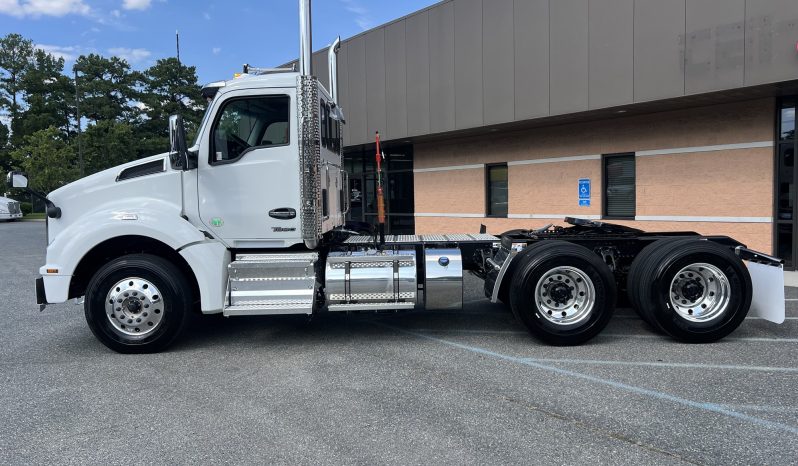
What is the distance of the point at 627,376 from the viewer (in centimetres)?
508

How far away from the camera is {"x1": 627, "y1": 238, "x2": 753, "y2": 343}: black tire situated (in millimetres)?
6039

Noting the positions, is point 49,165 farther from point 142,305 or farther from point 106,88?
point 142,305

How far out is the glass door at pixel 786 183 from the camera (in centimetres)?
1011

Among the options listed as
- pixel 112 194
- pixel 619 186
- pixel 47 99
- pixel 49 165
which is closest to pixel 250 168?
pixel 112 194

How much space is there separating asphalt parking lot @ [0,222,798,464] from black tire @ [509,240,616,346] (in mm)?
218

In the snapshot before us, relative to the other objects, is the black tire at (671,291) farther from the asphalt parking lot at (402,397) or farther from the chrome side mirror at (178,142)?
the chrome side mirror at (178,142)

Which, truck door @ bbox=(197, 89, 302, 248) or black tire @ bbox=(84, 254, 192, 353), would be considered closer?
black tire @ bbox=(84, 254, 192, 353)

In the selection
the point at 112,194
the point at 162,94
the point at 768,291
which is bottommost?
the point at 768,291

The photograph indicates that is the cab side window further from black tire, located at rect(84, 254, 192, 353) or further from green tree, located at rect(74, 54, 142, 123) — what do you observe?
green tree, located at rect(74, 54, 142, 123)

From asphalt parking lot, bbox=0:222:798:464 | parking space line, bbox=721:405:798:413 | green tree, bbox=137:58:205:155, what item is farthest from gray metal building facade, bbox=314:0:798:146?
green tree, bbox=137:58:205:155

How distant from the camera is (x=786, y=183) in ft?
33.5

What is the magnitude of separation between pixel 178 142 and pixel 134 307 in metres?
1.82

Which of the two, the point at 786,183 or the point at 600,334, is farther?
the point at 786,183

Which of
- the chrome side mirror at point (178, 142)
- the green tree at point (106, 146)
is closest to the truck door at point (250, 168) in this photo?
the chrome side mirror at point (178, 142)
